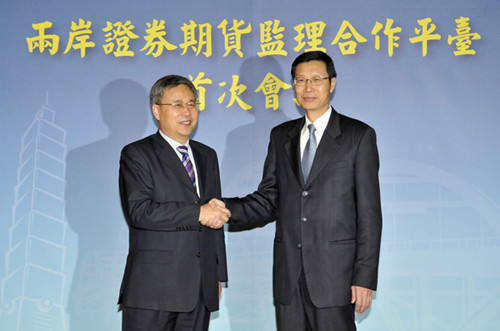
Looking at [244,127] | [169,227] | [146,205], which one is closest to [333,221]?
[169,227]

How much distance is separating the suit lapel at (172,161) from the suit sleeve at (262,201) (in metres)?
0.32

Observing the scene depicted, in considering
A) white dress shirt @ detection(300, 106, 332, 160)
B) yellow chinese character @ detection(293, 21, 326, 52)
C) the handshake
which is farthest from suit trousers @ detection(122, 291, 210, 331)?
yellow chinese character @ detection(293, 21, 326, 52)

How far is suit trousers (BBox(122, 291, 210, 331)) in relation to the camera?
221 centimetres

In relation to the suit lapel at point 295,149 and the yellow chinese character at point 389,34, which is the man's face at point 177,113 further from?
the yellow chinese character at point 389,34

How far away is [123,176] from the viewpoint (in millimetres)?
2324

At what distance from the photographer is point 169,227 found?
2219 millimetres

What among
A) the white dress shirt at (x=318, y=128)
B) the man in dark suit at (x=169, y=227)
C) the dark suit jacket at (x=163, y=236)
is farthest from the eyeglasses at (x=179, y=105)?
the white dress shirt at (x=318, y=128)

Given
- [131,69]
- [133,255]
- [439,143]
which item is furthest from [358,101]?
[133,255]

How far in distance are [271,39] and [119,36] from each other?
1.03m

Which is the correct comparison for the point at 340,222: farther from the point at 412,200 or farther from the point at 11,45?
the point at 11,45

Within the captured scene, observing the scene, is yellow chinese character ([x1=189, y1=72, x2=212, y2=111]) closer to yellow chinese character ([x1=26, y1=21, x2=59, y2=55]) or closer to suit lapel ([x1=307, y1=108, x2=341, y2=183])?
yellow chinese character ([x1=26, y1=21, x2=59, y2=55])

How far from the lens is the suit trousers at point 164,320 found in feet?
7.27

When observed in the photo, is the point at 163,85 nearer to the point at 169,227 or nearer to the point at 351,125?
the point at 169,227

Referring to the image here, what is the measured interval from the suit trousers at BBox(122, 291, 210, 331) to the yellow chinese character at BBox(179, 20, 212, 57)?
1.73 m
